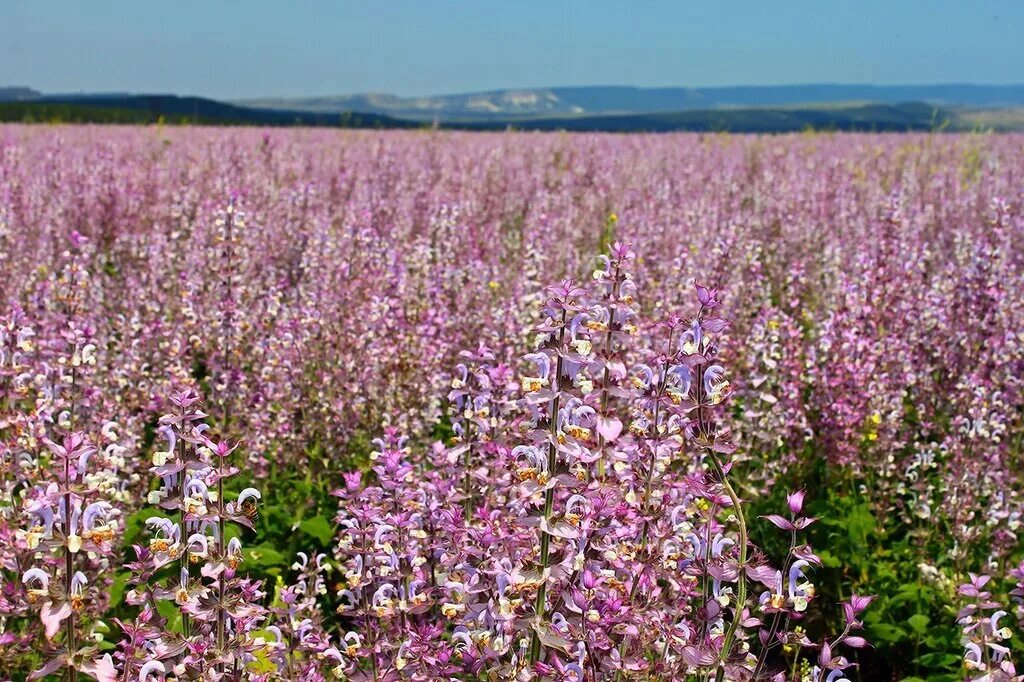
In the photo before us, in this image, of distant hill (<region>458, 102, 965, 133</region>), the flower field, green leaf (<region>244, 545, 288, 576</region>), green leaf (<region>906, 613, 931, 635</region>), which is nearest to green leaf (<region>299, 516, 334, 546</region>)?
the flower field

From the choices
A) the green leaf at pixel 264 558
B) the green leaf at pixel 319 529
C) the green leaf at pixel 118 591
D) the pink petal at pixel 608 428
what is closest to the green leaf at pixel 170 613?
the green leaf at pixel 118 591

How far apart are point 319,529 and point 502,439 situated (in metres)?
1.58

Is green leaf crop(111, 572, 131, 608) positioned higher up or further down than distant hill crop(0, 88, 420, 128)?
further down

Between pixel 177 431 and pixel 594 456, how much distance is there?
115cm

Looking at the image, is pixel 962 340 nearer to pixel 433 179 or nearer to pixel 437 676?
pixel 437 676

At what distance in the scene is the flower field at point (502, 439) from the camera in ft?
8.23

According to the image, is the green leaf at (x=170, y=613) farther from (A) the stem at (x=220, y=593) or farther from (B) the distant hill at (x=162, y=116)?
(B) the distant hill at (x=162, y=116)

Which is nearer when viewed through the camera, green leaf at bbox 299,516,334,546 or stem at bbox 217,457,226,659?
stem at bbox 217,457,226,659

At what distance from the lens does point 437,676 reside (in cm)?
267

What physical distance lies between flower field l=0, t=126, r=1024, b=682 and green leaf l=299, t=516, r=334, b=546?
1.1 inches

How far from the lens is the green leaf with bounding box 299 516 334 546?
4684mm

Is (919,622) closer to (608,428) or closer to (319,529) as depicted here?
(608,428)

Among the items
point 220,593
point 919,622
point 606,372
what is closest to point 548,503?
point 606,372

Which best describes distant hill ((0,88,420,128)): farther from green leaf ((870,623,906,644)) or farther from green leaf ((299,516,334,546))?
green leaf ((870,623,906,644))
